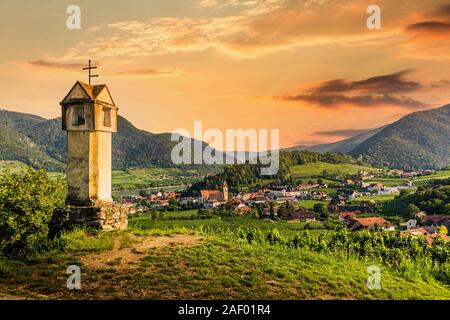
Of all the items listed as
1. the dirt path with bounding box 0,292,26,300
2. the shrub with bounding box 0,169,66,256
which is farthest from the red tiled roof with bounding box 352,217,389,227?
the dirt path with bounding box 0,292,26,300

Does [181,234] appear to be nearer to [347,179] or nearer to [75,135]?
[75,135]

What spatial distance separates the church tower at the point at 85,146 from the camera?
14883 mm

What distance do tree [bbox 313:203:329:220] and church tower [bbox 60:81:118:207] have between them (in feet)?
264

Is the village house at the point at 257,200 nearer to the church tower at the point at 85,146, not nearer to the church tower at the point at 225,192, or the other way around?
the church tower at the point at 225,192

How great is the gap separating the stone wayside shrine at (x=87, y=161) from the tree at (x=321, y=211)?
80.4 m

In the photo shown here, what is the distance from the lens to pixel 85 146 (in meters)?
14.9

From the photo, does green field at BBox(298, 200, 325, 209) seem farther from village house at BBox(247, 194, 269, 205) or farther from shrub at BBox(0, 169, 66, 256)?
shrub at BBox(0, 169, 66, 256)

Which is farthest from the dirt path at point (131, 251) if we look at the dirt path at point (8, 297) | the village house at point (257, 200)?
the village house at point (257, 200)

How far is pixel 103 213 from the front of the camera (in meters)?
14.7

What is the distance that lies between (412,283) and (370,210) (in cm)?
8955

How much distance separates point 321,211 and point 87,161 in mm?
83901

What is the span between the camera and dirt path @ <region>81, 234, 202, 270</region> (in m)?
12.0

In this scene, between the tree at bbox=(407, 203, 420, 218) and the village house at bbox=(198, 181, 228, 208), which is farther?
the village house at bbox=(198, 181, 228, 208)
